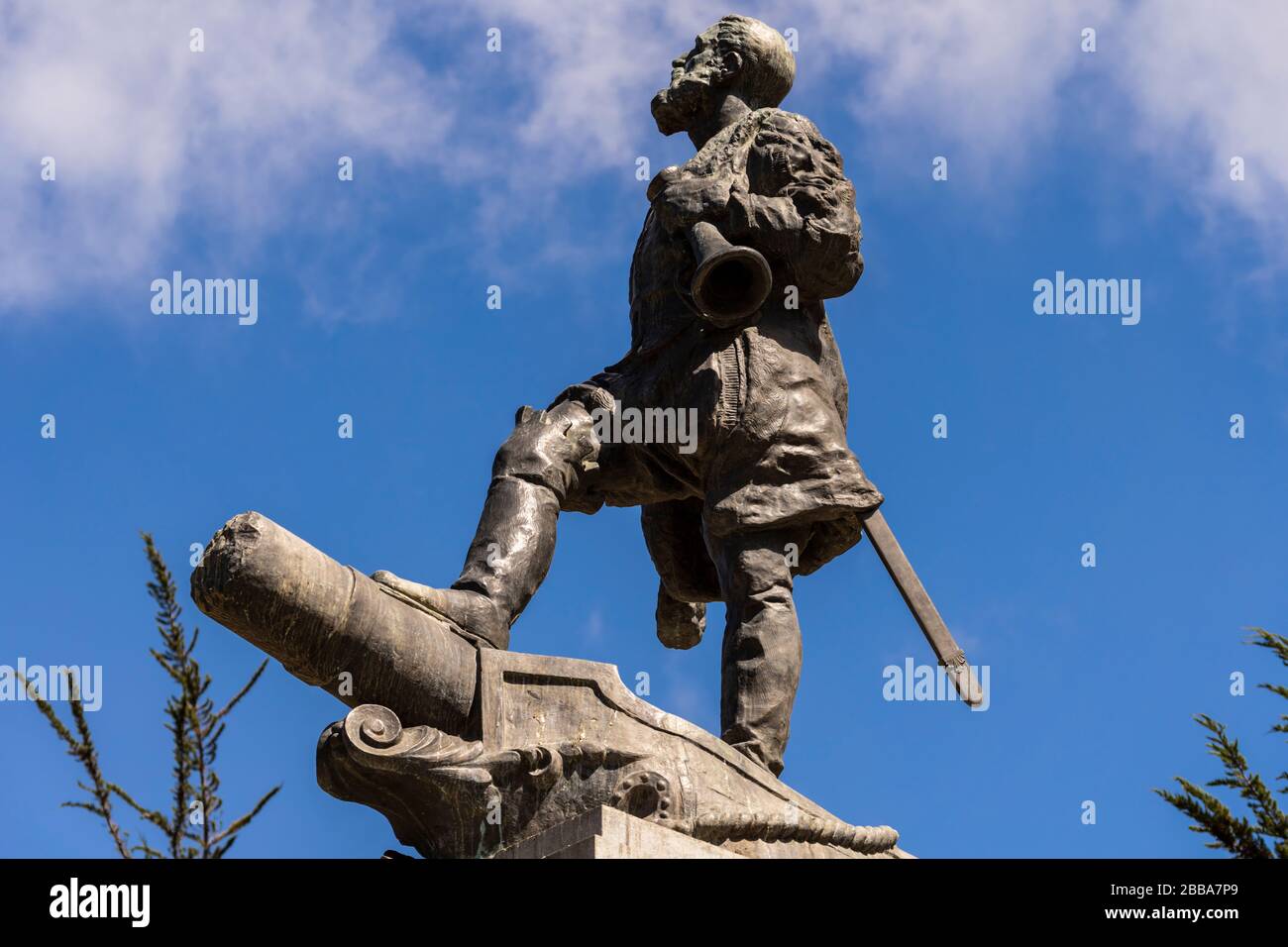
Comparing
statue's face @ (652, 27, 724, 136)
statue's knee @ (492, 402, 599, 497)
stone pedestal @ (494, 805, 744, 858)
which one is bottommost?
stone pedestal @ (494, 805, 744, 858)

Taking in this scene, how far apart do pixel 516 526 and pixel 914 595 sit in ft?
6.44

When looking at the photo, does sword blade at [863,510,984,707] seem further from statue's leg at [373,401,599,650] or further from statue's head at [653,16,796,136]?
statue's head at [653,16,796,136]

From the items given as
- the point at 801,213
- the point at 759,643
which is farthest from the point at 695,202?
the point at 759,643

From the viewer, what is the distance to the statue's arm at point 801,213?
10312 millimetres

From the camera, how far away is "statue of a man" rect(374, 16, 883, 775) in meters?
9.55

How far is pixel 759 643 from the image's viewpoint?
377 inches

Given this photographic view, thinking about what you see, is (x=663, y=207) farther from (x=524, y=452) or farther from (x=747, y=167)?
(x=524, y=452)

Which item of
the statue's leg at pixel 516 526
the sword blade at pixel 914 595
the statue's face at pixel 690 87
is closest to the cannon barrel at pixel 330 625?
the statue's leg at pixel 516 526

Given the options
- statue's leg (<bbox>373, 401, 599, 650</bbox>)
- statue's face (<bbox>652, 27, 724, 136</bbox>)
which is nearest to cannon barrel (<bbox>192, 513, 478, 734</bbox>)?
statue's leg (<bbox>373, 401, 599, 650</bbox>)

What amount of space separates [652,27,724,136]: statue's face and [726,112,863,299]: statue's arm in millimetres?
763

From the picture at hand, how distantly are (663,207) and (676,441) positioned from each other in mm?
1156

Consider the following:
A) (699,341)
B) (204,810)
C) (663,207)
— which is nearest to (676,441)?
(699,341)

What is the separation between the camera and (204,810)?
6.74m

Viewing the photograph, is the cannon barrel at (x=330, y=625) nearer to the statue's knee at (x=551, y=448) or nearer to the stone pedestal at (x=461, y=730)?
the stone pedestal at (x=461, y=730)
